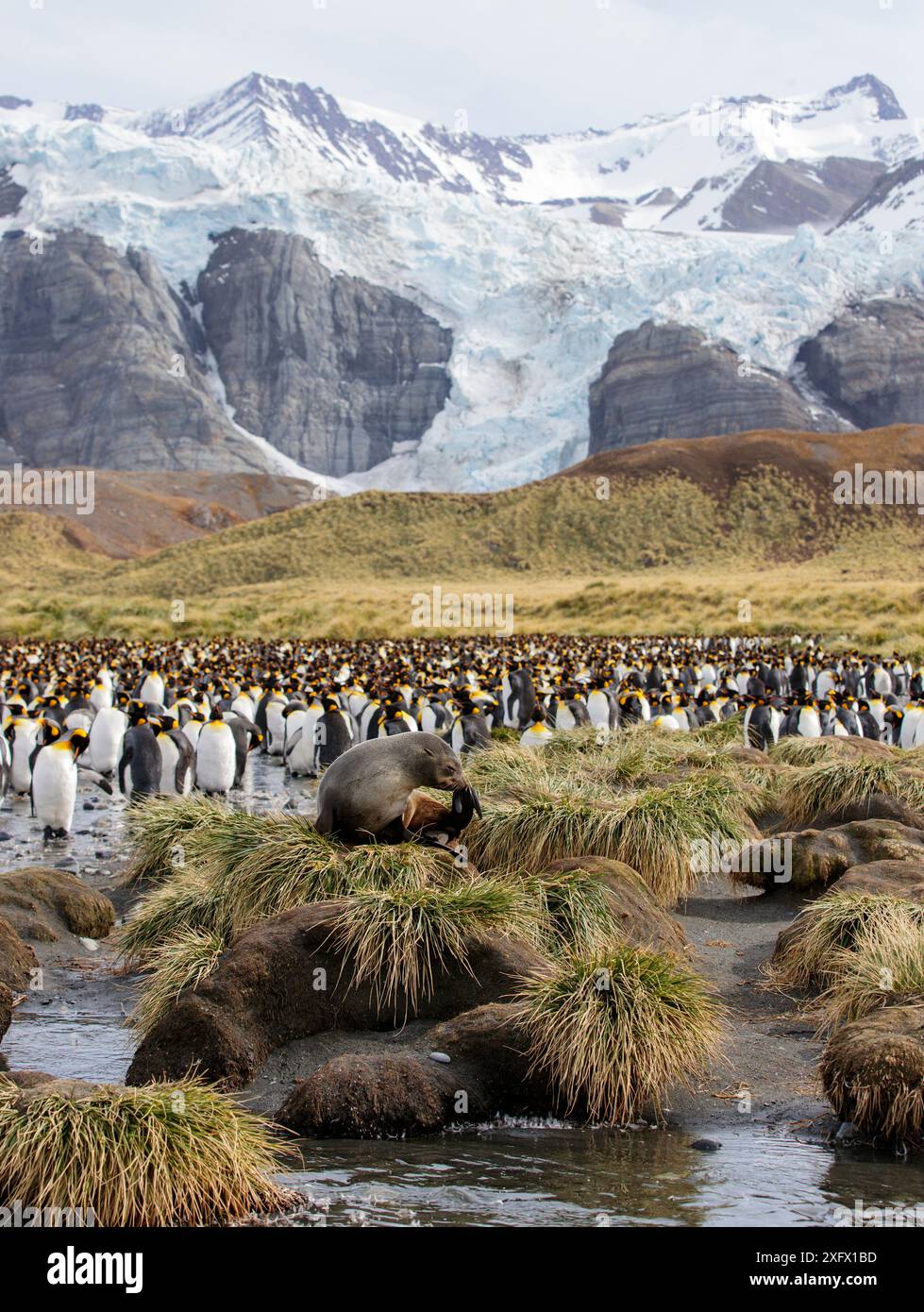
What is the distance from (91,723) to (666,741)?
8202 mm

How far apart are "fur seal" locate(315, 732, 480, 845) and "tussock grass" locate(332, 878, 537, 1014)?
79 centimetres

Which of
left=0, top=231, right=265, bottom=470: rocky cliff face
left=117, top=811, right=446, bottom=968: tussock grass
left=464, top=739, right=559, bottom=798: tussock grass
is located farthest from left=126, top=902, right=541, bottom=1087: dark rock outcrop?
left=0, top=231, right=265, bottom=470: rocky cliff face

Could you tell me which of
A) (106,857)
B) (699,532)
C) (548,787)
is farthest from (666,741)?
(699,532)

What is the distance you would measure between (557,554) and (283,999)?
245 ft

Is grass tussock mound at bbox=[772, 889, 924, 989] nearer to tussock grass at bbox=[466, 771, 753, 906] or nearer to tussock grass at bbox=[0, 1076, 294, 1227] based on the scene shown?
tussock grass at bbox=[466, 771, 753, 906]

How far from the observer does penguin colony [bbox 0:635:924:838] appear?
50.1 ft

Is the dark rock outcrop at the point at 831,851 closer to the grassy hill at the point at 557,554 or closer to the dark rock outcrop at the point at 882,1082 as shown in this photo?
the dark rock outcrop at the point at 882,1082

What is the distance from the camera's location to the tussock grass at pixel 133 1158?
4965 mm

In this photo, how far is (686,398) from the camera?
14838cm

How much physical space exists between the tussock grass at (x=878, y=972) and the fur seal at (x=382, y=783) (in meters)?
2.41

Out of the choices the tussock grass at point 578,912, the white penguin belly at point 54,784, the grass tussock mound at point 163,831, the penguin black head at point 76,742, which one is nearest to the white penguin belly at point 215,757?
the penguin black head at point 76,742

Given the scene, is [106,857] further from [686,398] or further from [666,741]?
[686,398]

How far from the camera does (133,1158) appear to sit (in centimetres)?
504
